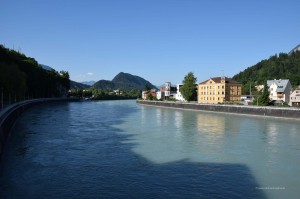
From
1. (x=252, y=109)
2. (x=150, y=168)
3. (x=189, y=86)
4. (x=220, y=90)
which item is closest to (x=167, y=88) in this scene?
(x=189, y=86)

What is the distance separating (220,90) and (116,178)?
77.1 metres

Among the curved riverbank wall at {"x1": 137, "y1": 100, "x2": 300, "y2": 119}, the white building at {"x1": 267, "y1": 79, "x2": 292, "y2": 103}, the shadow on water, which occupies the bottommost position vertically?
the shadow on water

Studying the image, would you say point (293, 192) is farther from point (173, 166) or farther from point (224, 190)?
point (173, 166)

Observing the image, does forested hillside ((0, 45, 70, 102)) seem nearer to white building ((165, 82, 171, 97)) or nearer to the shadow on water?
the shadow on water

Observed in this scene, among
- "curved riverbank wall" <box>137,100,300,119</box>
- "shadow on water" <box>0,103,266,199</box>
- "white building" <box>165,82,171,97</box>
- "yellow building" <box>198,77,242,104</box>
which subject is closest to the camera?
"shadow on water" <box>0,103,266,199</box>

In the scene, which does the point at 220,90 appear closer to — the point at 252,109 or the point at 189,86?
the point at 189,86

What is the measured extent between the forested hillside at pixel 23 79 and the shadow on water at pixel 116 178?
114ft

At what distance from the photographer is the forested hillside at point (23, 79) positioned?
212 feet

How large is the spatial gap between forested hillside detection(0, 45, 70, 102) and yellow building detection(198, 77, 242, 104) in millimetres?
51425

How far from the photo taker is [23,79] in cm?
7238

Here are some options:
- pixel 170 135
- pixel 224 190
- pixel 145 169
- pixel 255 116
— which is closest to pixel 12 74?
pixel 170 135

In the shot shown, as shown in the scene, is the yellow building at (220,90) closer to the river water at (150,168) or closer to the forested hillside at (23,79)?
the forested hillside at (23,79)

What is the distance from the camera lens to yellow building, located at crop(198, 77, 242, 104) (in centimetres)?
9075

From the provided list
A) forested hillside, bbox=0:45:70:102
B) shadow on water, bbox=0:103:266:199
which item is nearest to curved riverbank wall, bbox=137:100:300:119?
shadow on water, bbox=0:103:266:199
